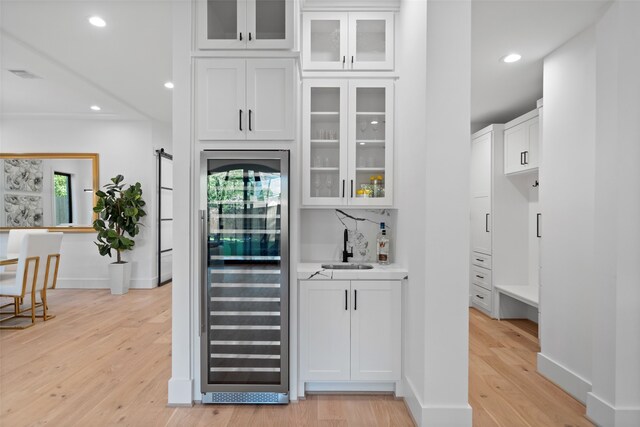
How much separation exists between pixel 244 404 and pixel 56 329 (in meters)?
2.88

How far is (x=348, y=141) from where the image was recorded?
2.91m

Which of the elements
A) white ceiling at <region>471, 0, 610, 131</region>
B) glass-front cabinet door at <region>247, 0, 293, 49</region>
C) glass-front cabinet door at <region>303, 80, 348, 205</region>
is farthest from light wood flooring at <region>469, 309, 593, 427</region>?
glass-front cabinet door at <region>247, 0, 293, 49</region>

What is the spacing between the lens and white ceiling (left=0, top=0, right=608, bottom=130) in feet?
8.80

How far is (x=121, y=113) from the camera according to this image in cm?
570

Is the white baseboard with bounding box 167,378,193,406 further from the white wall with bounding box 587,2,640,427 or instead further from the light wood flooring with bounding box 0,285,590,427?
the white wall with bounding box 587,2,640,427

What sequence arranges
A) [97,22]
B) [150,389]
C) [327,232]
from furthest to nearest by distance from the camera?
1. [327,232]
2. [97,22]
3. [150,389]

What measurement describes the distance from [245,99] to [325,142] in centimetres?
78

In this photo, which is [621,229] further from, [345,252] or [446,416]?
[345,252]

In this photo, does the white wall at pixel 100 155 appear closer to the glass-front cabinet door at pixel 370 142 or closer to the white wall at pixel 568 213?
the glass-front cabinet door at pixel 370 142

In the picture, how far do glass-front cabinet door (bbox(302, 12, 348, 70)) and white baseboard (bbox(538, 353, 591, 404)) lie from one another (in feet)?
9.71

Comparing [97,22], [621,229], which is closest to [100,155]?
[97,22]

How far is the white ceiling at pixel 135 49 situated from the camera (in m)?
2.68

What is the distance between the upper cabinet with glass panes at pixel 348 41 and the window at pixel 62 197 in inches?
201

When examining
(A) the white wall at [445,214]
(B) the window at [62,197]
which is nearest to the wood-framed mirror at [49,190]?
(B) the window at [62,197]
